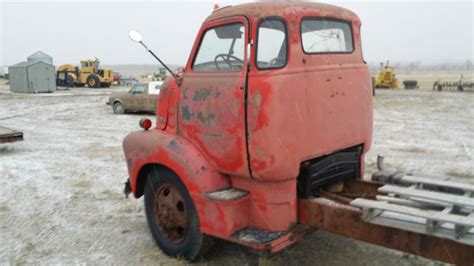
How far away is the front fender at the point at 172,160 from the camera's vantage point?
396 centimetres

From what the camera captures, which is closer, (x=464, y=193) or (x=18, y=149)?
(x=464, y=193)

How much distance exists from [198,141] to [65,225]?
2450 millimetres

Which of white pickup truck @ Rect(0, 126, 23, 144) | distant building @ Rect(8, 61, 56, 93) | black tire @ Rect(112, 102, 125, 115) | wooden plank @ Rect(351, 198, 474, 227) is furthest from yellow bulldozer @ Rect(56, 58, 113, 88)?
wooden plank @ Rect(351, 198, 474, 227)

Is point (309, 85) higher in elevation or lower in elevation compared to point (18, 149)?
higher

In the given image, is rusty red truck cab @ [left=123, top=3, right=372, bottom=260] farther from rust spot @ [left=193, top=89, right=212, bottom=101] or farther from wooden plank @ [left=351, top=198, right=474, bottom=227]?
wooden plank @ [left=351, top=198, right=474, bottom=227]

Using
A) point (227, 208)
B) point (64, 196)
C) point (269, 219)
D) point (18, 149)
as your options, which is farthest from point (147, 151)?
point (18, 149)

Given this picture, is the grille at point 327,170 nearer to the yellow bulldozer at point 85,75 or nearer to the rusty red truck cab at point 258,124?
the rusty red truck cab at point 258,124

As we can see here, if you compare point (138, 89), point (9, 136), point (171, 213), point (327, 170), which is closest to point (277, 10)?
point (327, 170)

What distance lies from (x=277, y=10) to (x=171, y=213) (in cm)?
224

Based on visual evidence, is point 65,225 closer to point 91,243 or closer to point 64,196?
point 91,243

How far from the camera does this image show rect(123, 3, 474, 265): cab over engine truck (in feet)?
11.4

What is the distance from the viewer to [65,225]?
17.7ft

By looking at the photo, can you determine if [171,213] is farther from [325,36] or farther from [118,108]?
[118,108]

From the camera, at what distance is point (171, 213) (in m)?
4.39
